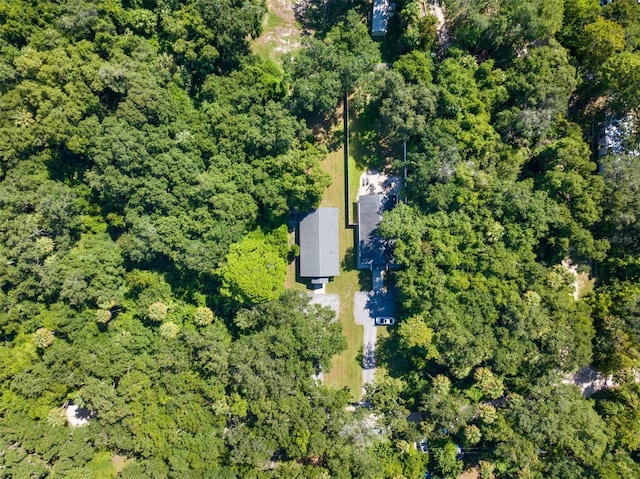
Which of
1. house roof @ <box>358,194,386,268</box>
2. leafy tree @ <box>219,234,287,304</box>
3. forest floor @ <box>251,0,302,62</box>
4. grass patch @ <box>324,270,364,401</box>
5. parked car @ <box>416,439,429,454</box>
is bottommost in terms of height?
parked car @ <box>416,439,429,454</box>

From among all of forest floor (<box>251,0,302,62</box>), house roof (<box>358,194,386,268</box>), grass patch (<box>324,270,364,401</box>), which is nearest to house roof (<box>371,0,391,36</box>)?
forest floor (<box>251,0,302,62</box>)

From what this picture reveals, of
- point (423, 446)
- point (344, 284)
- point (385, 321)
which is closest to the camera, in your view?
point (423, 446)

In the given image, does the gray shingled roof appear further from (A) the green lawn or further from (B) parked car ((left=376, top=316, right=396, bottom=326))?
(B) parked car ((left=376, top=316, right=396, bottom=326))

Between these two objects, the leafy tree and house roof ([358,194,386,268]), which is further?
house roof ([358,194,386,268])

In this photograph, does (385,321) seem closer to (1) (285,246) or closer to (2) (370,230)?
(2) (370,230)

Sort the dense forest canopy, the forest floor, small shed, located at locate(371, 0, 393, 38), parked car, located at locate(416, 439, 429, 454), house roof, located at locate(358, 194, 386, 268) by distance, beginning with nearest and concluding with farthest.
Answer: the dense forest canopy → parked car, located at locate(416, 439, 429, 454) → house roof, located at locate(358, 194, 386, 268) → small shed, located at locate(371, 0, 393, 38) → the forest floor

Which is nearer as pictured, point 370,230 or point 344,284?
point 370,230

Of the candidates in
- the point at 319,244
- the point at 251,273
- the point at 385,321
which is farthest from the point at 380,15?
the point at 385,321
